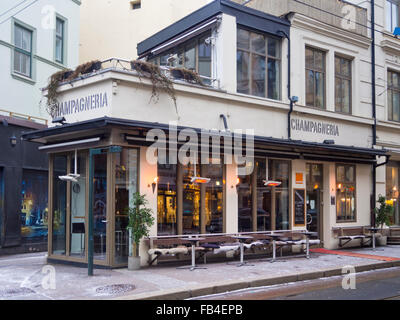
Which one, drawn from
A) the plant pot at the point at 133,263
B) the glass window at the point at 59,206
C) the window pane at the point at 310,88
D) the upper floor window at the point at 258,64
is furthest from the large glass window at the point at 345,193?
the glass window at the point at 59,206

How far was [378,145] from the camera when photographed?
1902cm

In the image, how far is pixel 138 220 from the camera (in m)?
11.8

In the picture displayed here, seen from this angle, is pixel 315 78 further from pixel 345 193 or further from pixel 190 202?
pixel 190 202

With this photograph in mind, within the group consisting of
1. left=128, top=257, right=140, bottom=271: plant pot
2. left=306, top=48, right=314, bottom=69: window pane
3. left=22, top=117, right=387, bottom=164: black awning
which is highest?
left=306, top=48, right=314, bottom=69: window pane

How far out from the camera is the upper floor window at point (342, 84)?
1807 cm

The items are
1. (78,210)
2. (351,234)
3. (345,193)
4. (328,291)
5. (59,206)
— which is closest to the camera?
(328,291)

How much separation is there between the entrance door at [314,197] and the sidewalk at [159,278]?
2.57 meters

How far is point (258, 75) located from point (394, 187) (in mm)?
8603

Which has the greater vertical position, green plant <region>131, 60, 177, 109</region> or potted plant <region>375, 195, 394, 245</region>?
green plant <region>131, 60, 177, 109</region>

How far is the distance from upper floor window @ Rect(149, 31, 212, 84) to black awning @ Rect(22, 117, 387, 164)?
9.61 ft

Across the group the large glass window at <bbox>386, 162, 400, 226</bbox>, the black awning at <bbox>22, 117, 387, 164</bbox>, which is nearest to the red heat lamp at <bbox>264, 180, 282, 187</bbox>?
the black awning at <bbox>22, 117, 387, 164</bbox>

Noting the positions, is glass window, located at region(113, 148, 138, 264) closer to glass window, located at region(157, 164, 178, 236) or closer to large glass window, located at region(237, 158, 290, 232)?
glass window, located at region(157, 164, 178, 236)

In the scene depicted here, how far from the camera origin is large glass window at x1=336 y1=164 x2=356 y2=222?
17.6 meters

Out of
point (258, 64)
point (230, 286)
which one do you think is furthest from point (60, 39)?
point (230, 286)
